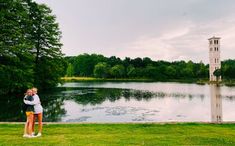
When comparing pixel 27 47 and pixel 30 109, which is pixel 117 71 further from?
pixel 30 109

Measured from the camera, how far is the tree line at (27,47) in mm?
29031

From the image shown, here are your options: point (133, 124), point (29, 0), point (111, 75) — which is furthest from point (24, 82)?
point (111, 75)

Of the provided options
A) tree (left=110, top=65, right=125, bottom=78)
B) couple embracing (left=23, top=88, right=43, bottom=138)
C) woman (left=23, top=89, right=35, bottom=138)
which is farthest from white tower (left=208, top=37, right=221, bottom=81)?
woman (left=23, top=89, right=35, bottom=138)

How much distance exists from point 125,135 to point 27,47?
73.4 ft

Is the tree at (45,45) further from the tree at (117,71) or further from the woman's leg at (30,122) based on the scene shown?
the tree at (117,71)

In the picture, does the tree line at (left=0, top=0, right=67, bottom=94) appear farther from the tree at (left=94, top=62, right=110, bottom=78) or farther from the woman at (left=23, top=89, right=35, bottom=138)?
the tree at (left=94, top=62, right=110, bottom=78)

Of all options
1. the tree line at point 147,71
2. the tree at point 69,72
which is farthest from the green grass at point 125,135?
the tree at point 69,72

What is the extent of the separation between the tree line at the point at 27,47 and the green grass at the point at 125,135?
59.9ft

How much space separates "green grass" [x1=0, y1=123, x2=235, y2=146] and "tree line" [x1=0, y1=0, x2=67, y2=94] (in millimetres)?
18252

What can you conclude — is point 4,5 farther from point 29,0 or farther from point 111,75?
point 111,75

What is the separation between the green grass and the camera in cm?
906

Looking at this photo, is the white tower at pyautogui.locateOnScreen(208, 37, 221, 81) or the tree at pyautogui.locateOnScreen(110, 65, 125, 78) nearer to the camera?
the white tower at pyautogui.locateOnScreen(208, 37, 221, 81)

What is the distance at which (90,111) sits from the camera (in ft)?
74.0

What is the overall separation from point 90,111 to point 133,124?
1047cm
